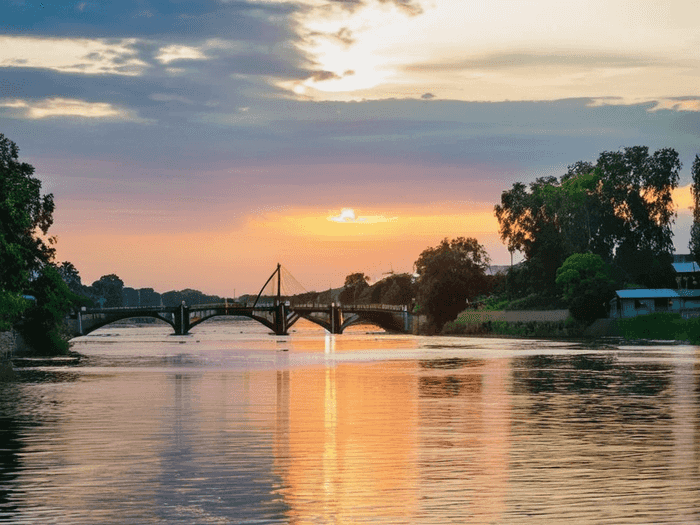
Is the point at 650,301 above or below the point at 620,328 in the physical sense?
above

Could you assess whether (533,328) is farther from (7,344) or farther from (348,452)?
(348,452)

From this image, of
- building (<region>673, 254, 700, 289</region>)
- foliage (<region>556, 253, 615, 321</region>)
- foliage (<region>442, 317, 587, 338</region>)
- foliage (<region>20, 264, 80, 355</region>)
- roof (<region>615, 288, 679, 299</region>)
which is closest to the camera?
foliage (<region>20, 264, 80, 355</region>)

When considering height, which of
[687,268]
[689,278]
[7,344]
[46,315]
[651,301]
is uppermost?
[687,268]

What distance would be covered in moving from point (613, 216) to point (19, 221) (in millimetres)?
A: 118122

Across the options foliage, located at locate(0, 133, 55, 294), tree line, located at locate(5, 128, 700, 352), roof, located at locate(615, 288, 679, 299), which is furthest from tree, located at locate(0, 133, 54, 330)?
roof, located at locate(615, 288, 679, 299)

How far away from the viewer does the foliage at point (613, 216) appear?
7067 inches

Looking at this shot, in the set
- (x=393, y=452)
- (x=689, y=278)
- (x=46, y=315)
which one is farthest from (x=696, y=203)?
(x=393, y=452)

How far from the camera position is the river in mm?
22025

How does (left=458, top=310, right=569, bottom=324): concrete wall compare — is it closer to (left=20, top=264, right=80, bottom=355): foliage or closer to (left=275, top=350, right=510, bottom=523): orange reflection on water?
(left=20, top=264, right=80, bottom=355): foliage

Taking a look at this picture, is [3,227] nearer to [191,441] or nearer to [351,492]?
[191,441]

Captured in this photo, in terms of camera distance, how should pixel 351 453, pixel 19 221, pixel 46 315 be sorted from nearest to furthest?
pixel 351 453
pixel 19 221
pixel 46 315

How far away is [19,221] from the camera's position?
8069 cm

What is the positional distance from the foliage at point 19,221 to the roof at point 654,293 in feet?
283

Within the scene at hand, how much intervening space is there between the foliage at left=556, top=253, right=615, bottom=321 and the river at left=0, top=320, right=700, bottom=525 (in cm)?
10159
